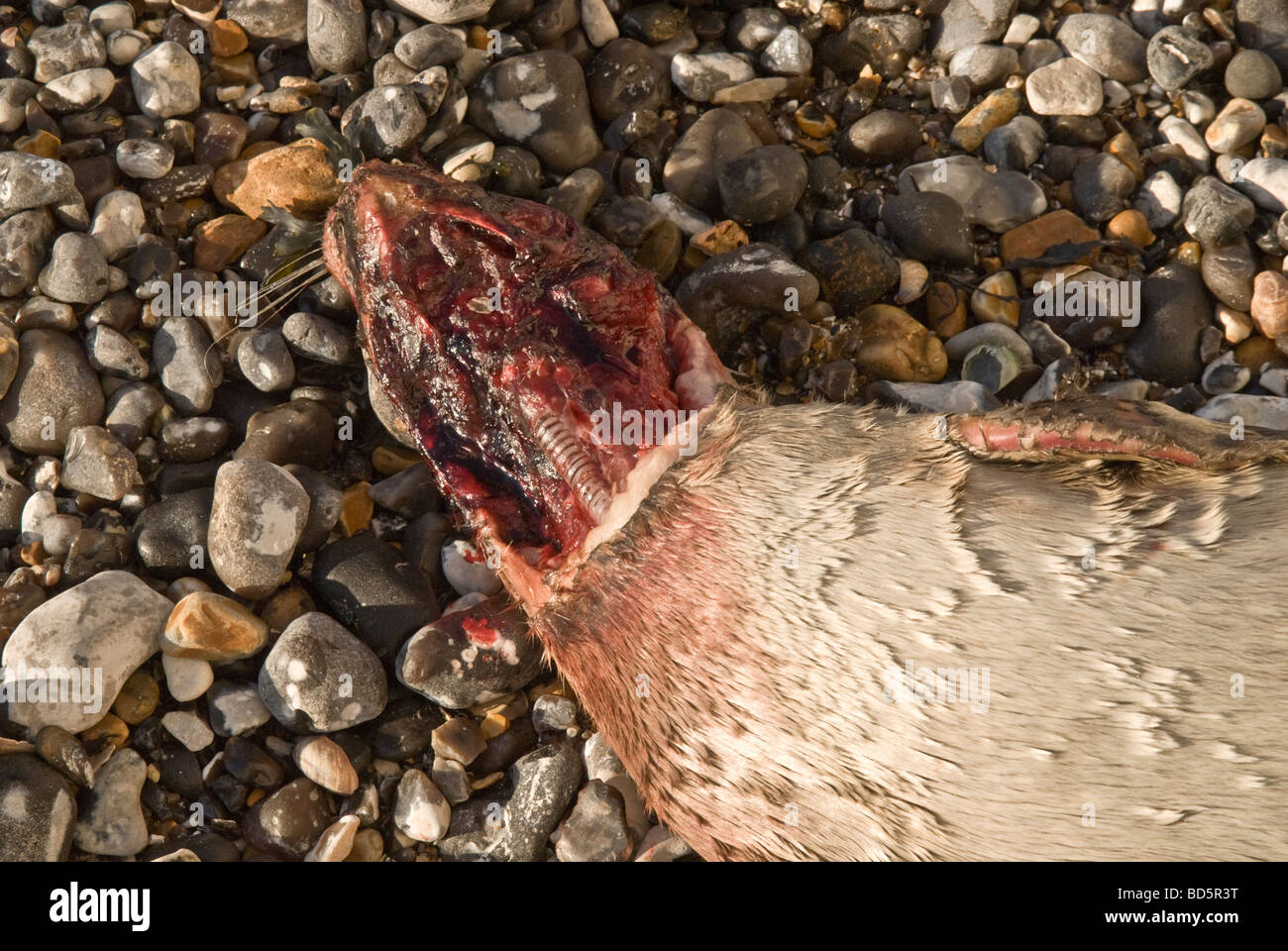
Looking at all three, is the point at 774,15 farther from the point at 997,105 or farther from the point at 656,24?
the point at 997,105

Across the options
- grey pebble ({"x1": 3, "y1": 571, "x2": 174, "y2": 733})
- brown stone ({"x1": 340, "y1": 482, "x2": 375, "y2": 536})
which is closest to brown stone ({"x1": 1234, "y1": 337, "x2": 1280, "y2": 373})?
brown stone ({"x1": 340, "y1": 482, "x2": 375, "y2": 536})

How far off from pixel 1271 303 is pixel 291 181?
357cm

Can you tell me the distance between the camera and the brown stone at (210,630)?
3227mm

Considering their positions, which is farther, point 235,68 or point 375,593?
point 235,68

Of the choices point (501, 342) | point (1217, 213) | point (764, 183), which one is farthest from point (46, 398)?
point (1217, 213)

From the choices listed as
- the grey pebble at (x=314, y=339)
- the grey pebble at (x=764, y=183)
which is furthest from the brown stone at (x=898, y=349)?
the grey pebble at (x=314, y=339)

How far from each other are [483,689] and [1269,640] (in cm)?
219

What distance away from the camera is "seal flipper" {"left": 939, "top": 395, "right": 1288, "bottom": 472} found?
101 inches

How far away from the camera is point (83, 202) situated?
3.77 meters

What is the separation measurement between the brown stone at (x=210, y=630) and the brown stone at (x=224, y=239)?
1293 mm

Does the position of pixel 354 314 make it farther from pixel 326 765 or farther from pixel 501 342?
pixel 326 765

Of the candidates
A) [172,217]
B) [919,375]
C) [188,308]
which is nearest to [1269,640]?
[919,375]

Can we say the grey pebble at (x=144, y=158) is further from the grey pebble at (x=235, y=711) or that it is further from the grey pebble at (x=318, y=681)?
the grey pebble at (x=235, y=711)

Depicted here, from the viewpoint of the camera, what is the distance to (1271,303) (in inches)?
149
